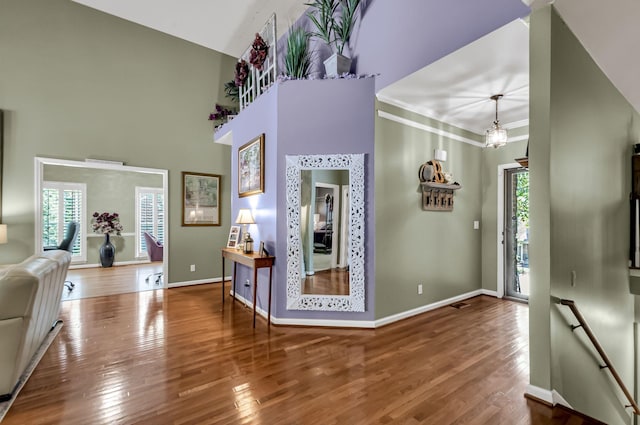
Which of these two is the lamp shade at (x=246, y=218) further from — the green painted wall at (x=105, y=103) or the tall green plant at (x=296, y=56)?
the green painted wall at (x=105, y=103)

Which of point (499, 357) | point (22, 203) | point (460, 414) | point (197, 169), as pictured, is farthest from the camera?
point (197, 169)

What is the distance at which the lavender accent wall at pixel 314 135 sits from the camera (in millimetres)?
3469

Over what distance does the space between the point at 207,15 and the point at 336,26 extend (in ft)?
8.35

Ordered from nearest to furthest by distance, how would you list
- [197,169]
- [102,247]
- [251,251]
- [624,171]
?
[624,171] → [251,251] → [197,169] → [102,247]

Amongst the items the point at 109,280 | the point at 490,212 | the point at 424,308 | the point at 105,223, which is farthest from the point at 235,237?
the point at 105,223

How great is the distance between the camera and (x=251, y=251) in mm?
3891

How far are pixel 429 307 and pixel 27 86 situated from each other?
6.51 m

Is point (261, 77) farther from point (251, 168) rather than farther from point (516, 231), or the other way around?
point (516, 231)

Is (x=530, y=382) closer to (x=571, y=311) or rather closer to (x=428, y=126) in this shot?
(x=571, y=311)

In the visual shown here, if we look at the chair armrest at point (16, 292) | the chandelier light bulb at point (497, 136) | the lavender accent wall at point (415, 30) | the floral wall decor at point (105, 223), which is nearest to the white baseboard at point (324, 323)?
the chair armrest at point (16, 292)

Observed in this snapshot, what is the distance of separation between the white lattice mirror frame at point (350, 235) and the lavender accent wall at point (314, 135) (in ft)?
0.22

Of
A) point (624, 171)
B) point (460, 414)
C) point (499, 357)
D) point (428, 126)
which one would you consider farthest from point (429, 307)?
point (624, 171)

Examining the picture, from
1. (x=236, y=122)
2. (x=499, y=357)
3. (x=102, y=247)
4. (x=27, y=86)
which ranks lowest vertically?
(x=499, y=357)

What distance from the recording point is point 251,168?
422 centimetres
